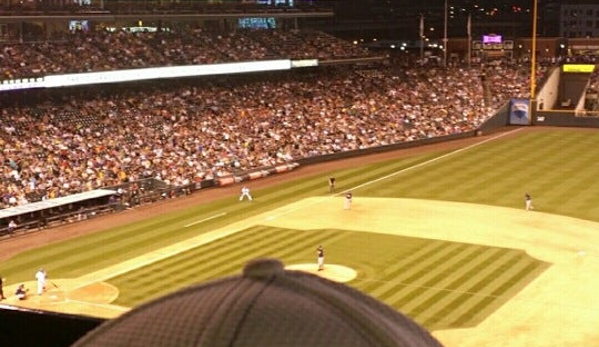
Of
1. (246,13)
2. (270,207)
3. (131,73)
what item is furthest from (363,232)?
(246,13)

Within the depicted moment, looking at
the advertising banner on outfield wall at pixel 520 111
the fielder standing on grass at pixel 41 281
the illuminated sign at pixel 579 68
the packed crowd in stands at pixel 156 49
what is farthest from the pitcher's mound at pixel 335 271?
the illuminated sign at pixel 579 68

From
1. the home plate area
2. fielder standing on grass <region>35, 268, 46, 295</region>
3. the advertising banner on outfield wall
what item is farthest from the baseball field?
the advertising banner on outfield wall

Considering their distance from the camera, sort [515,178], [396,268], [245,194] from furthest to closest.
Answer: [515,178] → [245,194] → [396,268]

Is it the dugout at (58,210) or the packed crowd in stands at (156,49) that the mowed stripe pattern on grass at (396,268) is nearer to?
the dugout at (58,210)

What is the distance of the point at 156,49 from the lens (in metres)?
50.3

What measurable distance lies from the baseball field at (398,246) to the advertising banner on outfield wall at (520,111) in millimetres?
16867

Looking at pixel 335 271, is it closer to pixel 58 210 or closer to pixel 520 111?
pixel 58 210

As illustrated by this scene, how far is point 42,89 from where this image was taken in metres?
43.7

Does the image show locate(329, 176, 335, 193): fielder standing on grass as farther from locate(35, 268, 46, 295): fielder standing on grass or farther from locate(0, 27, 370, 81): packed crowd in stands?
locate(35, 268, 46, 295): fielder standing on grass

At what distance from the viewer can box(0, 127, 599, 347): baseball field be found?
20.7 metres

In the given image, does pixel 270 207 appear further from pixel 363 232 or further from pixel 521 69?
pixel 521 69

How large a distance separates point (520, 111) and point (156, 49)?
28.0m

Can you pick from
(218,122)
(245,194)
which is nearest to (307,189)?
(245,194)

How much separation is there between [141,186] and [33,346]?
3332 cm
